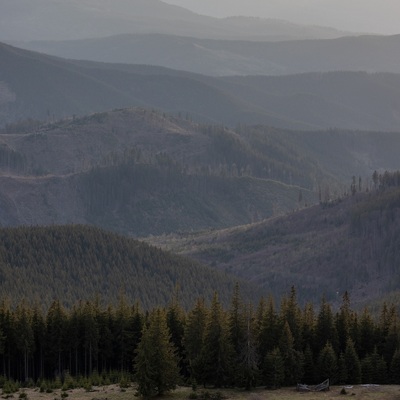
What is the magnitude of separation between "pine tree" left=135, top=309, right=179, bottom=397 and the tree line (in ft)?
0.31

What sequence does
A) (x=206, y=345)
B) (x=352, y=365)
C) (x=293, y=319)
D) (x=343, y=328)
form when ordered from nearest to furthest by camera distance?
(x=206, y=345) → (x=352, y=365) → (x=293, y=319) → (x=343, y=328)

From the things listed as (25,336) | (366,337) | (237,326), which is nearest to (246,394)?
(237,326)

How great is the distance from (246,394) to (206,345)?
8.70 metres

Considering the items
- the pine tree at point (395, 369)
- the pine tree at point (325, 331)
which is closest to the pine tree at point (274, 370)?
A: the pine tree at point (325, 331)

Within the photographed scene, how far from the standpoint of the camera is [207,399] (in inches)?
4163

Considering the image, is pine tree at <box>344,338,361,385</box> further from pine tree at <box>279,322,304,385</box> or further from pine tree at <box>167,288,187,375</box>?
pine tree at <box>167,288,187,375</box>

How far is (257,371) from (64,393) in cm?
1908

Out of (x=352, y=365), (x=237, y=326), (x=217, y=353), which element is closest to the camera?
(x=217, y=353)

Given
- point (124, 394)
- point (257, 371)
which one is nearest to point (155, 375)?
point (124, 394)

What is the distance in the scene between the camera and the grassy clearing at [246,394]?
104 meters

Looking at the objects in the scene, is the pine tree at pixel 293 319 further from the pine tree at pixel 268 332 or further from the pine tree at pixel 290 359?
the pine tree at pixel 290 359

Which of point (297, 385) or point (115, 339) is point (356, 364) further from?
point (115, 339)

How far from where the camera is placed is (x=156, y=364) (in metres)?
109

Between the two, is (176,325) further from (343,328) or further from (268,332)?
(343,328)
